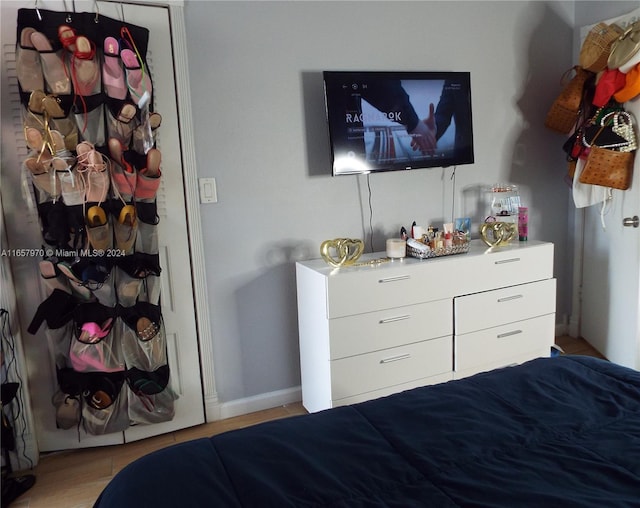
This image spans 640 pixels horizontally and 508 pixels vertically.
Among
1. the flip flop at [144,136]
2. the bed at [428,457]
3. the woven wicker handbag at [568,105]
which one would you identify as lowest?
the bed at [428,457]

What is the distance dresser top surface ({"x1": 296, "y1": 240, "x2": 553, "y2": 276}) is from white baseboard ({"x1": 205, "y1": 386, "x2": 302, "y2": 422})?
74 cm

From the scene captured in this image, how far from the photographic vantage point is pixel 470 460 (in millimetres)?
1177

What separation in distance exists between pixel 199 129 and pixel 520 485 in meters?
2.06

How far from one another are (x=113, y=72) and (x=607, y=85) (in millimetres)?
2510

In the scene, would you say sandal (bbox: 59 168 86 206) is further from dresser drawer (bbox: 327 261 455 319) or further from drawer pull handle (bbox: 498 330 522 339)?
drawer pull handle (bbox: 498 330 522 339)

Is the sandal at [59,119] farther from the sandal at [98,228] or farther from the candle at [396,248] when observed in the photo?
the candle at [396,248]

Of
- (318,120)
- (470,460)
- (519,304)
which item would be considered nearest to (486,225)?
(519,304)

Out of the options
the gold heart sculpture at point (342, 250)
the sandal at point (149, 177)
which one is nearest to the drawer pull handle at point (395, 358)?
the gold heart sculpture at point (342, 250)

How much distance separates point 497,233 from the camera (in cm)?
298

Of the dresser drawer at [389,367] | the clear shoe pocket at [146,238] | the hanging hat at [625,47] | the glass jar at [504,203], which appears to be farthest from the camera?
the glass jar at [504,203]

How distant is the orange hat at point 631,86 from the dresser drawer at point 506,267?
2.83 ft

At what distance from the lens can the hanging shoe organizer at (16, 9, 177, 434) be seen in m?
2.15

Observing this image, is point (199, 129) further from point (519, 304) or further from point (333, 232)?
point (519, 304)

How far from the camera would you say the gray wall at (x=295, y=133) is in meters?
2.58
